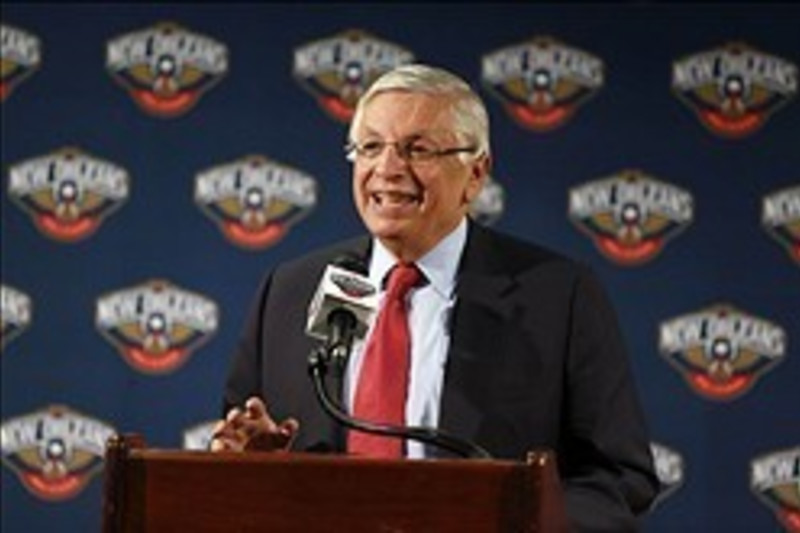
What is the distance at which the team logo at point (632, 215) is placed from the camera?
2863 mm

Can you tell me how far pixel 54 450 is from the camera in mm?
2906

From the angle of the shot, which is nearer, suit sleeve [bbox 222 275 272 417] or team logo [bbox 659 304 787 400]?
suit sleeve [bbox 222 275 272 417]

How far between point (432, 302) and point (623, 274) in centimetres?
108

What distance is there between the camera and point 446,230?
6.13 feet

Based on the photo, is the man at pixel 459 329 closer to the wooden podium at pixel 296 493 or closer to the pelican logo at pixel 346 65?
the wooden podium at pixel 296 493

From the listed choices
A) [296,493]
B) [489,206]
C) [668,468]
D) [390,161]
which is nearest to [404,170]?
[390,161]

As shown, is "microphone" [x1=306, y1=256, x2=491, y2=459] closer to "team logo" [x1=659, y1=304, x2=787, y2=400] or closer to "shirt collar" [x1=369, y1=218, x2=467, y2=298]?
"shirt collar" [x1=369, y1=218, x2=467, y2=298]

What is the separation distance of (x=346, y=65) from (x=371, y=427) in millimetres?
1635

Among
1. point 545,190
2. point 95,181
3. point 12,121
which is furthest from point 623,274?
point 12,121

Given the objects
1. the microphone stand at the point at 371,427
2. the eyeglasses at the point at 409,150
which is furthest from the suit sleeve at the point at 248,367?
the microphone stand at the point at 371,427

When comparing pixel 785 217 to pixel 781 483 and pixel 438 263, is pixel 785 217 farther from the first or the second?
pixel 438 263

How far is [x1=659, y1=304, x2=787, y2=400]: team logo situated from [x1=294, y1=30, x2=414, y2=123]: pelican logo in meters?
0.71

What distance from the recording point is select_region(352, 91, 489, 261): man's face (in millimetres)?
1799

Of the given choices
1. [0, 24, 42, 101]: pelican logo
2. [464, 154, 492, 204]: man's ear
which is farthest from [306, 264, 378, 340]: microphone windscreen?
[0, 24, 42, 101]: pelican logo
